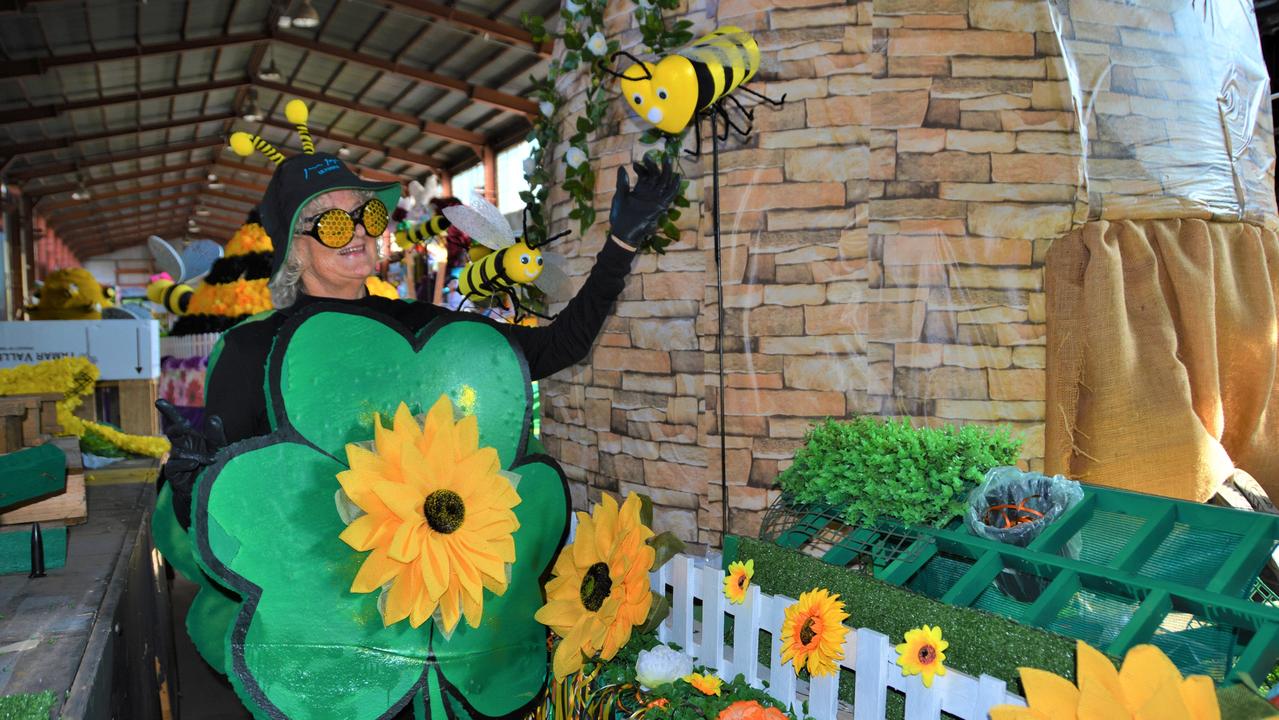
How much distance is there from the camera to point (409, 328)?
5.64ft

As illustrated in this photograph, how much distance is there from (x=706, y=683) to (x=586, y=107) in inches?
84.9

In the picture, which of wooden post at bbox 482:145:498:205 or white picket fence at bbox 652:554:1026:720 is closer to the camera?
white picket fence at bbox 652:554:1026:720

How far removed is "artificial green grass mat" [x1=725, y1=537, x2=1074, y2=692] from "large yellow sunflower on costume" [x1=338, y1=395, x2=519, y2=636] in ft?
1.45

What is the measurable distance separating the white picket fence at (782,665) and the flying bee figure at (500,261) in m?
1.41

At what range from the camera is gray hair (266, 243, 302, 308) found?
184 centimetres

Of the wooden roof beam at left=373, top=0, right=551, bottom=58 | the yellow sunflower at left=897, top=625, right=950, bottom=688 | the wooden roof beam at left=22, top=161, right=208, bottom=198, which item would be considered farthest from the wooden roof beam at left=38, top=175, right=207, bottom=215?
the yellow sunflower at left=897, top=625, right=950, bottom=688

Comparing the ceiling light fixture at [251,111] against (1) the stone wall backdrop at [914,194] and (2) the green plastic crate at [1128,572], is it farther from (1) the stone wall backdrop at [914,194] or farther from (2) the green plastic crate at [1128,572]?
(2) the green plastic crate at [1128,572]

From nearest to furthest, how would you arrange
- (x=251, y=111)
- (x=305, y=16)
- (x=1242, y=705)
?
(x=1242, y=705)
(x=305, y=16)
(x=251, y=111)

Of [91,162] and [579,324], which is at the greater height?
[91,162]

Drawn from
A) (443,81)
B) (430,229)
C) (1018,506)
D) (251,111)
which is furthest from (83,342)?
(251,111)

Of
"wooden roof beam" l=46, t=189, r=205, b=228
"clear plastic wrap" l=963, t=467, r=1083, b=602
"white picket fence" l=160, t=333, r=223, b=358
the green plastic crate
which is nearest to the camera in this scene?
the green plastic crate

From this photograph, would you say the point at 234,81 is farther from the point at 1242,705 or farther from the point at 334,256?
the point at 1242,705

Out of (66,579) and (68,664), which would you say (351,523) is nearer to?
(68,664)

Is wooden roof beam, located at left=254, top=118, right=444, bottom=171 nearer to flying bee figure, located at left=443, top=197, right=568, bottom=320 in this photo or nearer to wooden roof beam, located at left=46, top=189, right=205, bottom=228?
wooden roof beam, located at left=46, top=189, right=205, bottom=228
